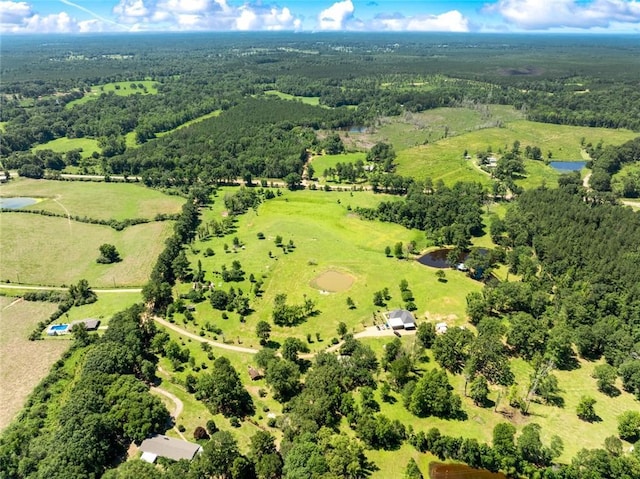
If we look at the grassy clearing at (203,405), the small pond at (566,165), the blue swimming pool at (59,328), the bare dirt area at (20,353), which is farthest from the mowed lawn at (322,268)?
the small pond at (566,165)

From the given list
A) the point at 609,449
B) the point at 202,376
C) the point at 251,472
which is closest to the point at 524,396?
the point at 609,449

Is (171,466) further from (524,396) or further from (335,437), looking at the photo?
(524,396)

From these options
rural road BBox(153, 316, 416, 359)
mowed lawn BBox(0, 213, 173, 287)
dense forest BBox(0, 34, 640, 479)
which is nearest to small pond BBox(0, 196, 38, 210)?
mowed lawn BBox(0, 213, 173, 287)

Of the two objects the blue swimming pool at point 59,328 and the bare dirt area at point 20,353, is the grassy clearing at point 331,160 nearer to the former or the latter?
the blue swimming pool at point 59,328

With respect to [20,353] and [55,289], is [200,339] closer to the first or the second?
[20,353]

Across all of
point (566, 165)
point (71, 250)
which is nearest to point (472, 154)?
point (566, 165)

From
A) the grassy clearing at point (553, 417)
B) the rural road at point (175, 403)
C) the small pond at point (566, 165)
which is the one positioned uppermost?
the small pond at point (566, 165)
